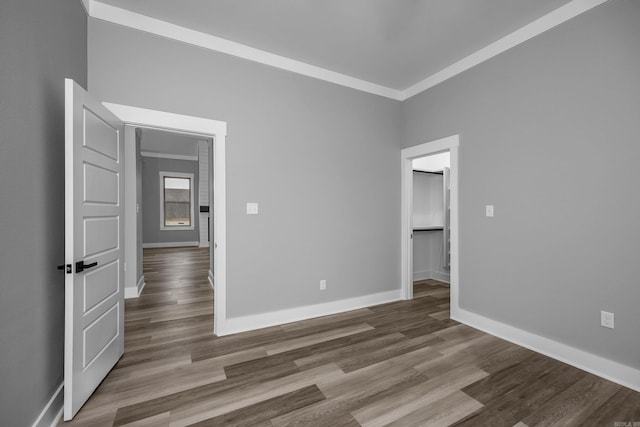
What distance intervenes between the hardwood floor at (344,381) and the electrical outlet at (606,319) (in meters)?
0.41

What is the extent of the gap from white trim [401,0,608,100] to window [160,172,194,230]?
8.96 m

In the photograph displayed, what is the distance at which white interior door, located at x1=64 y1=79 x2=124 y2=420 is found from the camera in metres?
1.63

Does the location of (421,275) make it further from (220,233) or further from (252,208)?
(220,233)

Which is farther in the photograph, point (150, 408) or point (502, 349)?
point (502, 349)

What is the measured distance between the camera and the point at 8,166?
134 centimetres

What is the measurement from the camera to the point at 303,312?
3332 millimetres

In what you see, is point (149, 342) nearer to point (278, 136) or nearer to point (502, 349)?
point (278, 136)

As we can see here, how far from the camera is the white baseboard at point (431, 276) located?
16.3 ft

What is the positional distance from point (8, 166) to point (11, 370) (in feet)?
3.23

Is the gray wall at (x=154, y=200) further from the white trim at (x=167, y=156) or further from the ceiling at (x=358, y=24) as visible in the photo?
the ceiling at (x=358, y=24)

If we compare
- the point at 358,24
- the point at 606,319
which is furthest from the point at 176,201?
the point at 606,319

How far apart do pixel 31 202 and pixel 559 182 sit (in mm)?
3856

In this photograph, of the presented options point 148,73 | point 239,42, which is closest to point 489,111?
point 239,42

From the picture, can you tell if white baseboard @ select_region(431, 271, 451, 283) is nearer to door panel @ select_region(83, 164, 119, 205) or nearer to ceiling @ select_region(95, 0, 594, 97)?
ceiling @ select_region(95, 0, 594, 97)
